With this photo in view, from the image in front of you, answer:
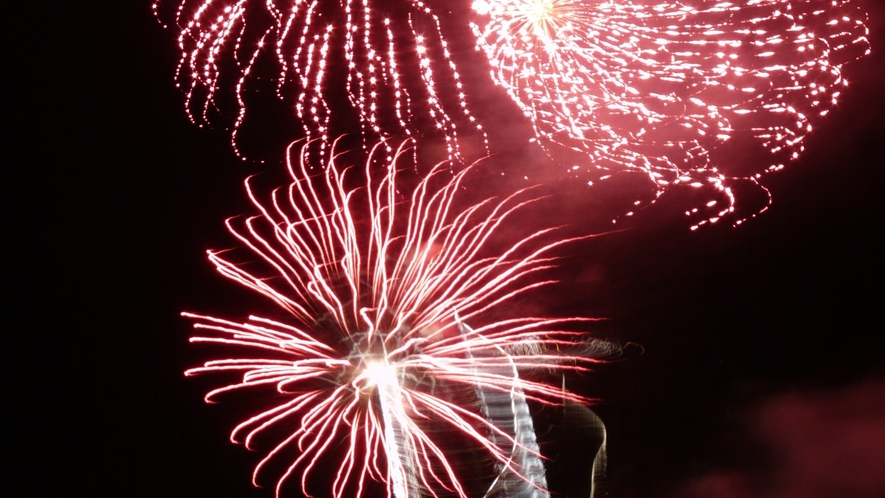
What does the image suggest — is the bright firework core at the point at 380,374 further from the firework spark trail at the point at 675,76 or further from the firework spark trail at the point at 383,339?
the firework spark trail at the point at 675,76

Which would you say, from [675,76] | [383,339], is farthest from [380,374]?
[675,76]

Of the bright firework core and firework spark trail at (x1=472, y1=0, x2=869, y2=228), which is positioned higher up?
firework spark trail at (x1=472, y1=0, x2=869, y2=228)

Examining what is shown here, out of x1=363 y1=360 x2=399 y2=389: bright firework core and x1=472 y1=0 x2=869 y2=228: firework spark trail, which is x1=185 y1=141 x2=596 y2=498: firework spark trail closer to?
x1=363 y1=360 x2=399 y2=389: bright firework core

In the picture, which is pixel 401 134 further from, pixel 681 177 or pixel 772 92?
pixel 772 92

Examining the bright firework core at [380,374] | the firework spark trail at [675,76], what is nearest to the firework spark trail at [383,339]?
the bright firework core at [380,374]

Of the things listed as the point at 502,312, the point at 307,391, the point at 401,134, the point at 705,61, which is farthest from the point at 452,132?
the point at 307,391

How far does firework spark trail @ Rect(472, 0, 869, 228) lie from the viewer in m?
4.77

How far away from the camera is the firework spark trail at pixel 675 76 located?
4.77m

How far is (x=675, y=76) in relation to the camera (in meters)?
4.98

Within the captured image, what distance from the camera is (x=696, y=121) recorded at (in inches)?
209

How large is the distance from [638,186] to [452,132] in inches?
59.0

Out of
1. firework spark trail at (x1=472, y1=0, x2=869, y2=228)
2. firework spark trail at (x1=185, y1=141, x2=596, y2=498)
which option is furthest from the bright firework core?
firework spark trail at (x1=472, y1=0, x2=869, y2=228)

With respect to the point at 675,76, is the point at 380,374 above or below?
below

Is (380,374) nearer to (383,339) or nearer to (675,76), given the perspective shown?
(383,339)
